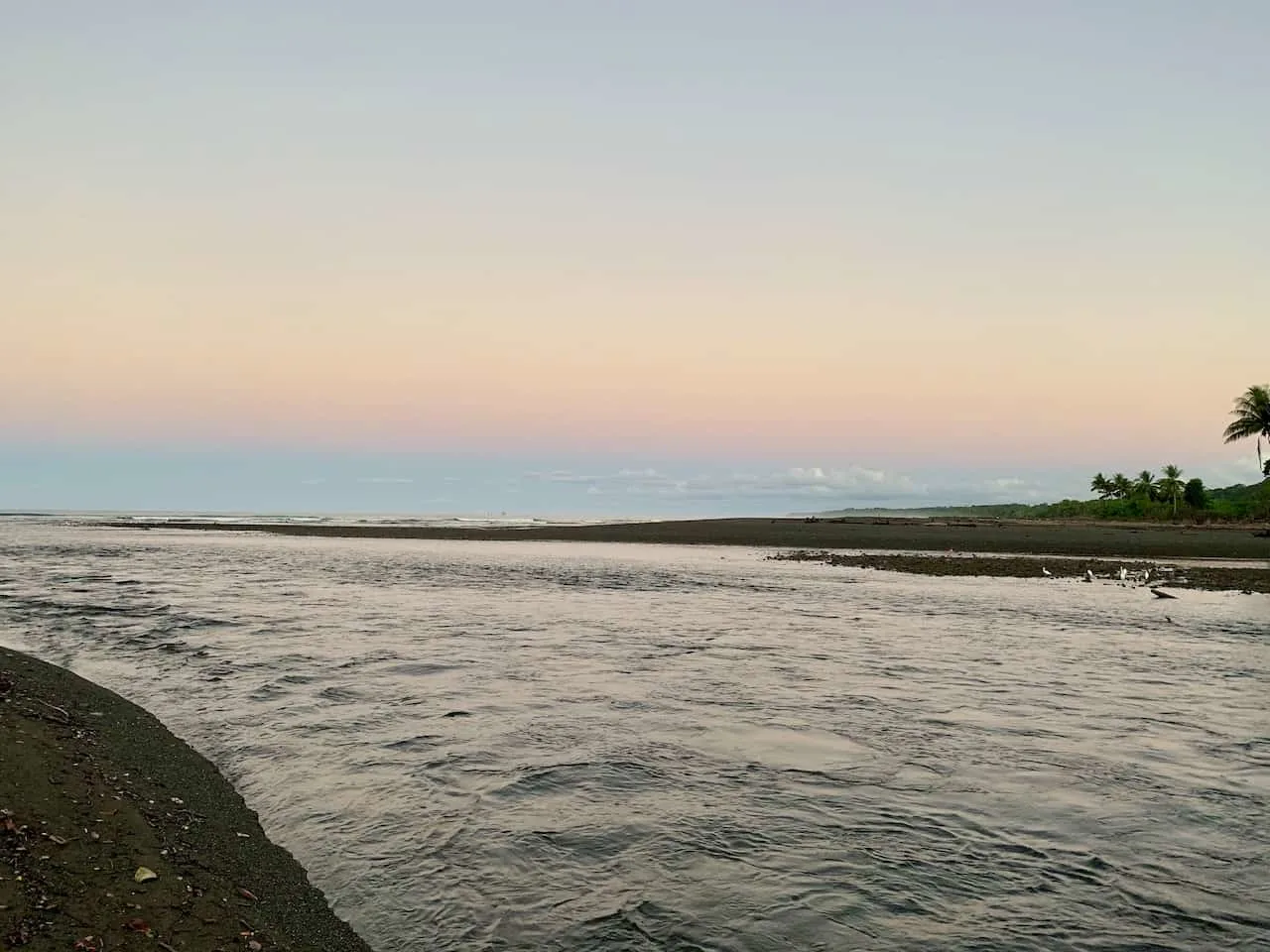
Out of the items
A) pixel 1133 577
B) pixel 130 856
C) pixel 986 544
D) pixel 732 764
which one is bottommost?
pixel 732 764

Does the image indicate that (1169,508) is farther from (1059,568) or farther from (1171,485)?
(1059,568)

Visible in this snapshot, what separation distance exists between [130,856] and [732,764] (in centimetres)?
783

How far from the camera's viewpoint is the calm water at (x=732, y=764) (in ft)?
26.4

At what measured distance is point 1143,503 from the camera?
102500mm

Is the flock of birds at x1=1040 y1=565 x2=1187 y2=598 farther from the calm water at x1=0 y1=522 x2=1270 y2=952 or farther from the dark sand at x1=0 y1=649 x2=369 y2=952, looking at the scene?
the dark sand at x1=0 y1=649 x2=369 y2=952

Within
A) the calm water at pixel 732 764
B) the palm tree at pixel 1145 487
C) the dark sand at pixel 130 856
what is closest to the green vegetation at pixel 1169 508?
the palm tree at pixel 1145 487

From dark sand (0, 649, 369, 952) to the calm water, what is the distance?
0.56 metres

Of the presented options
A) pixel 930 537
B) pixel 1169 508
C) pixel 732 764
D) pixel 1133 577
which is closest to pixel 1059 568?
pixel 1133 577

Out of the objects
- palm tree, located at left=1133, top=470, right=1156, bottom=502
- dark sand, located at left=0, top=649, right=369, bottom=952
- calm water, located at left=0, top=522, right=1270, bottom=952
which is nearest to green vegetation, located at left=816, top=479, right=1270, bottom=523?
palm tree, located at left=1133, top=470, right=1156, bottom=502

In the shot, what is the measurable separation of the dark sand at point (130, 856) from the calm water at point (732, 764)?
1.84 feet

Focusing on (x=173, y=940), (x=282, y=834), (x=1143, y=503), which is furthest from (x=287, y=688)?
(x=1143, y=503)

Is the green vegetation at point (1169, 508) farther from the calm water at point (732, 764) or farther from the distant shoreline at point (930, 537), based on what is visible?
the calm water at point (732, 764)

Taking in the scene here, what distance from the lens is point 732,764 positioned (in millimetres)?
12617

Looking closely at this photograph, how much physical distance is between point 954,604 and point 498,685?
21.2 m
